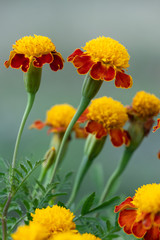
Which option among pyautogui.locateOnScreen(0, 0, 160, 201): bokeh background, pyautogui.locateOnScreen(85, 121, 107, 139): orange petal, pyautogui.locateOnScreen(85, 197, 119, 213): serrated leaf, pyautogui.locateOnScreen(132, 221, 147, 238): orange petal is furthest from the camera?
pyautogui.locateOnScreen(0, 0, 160, 201): bokeh background

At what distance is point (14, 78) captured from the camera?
2104 millimetres

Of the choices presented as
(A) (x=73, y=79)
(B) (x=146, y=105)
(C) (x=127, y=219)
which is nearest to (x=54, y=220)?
(C) (x=127, y=219)

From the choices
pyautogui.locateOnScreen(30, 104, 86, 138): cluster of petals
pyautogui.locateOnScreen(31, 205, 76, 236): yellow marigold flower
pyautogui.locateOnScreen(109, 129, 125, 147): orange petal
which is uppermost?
pyautogui.locateOnScreen(30, 104, 86, 138): cluster of petals

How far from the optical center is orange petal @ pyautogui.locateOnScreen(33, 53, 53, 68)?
0.45 m

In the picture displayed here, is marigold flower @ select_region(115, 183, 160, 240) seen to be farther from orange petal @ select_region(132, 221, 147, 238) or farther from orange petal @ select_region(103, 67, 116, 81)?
orange petal @ select_region(103, 67, 116, 81)

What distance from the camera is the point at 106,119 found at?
57 centimetres

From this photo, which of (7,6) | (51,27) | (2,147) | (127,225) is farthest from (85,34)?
(127,225)

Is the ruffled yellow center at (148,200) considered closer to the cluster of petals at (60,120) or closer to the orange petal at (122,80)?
the orange petal at (122,80)

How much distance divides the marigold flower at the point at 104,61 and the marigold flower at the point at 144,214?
0.14 metres

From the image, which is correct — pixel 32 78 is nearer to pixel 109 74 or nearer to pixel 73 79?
pixel 109 74

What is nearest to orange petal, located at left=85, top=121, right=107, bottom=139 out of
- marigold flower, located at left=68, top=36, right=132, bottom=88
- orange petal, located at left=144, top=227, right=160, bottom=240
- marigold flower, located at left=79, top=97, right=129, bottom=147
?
marigold flower, located at left=79, top=97, right=129, bottom=147

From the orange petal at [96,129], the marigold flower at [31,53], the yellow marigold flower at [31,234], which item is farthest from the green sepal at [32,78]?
the yellow marigold flower at [31,234]

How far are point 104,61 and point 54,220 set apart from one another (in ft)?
0.63

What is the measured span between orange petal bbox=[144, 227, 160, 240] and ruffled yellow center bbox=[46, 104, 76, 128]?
0.31 meters
